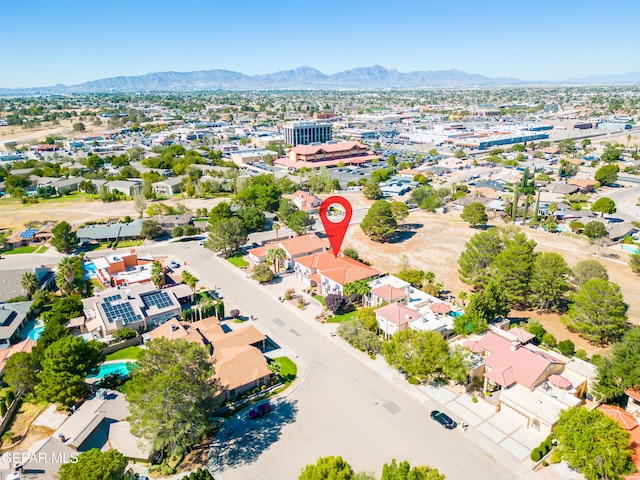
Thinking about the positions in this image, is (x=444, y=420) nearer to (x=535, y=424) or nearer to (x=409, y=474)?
(x=535, y=424)

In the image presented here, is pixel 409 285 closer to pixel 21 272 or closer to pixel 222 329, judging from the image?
pixel 222 329

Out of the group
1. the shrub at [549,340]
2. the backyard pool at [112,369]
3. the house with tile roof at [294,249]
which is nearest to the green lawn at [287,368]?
the backyard pool at [112,369]

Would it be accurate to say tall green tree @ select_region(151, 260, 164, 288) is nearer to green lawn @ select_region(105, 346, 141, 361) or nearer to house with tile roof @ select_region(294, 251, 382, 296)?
green lawn @ select_region(105, 346, 141, 361)

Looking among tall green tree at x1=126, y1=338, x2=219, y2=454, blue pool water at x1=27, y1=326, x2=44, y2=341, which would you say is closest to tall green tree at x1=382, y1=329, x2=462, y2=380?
tall green tree at x1=126, y1=338, x2=219, y2=454

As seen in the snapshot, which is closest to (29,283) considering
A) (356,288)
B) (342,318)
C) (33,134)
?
(342,318)

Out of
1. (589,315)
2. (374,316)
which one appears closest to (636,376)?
(589,315)
